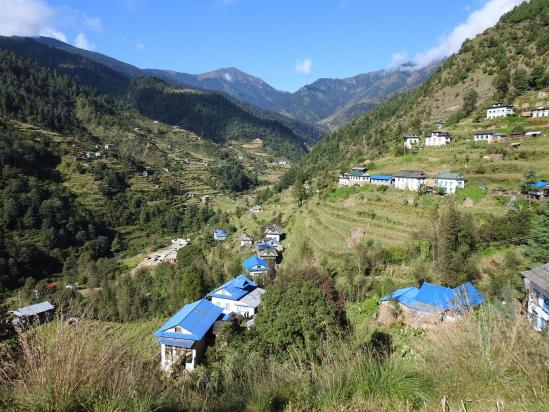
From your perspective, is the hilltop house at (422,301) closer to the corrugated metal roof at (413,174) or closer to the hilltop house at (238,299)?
the hilltop house at (238,299)

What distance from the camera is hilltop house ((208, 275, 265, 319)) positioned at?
965 inches

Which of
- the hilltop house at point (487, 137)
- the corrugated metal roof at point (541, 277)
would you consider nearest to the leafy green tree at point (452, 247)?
the corrugated metal roof at point (541, 277)

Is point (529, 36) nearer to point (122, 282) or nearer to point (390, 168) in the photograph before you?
point (390, 168)

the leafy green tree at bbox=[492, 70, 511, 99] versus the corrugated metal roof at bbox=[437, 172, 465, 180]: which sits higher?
the leafy green tree at bbox=[492, 70, 511, 99]

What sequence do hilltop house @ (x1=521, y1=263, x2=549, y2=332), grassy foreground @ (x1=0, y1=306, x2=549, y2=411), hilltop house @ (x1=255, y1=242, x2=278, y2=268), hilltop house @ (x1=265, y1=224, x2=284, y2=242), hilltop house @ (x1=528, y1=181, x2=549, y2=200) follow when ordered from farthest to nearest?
hilltop house @ (x1=265, y1=224, x2=284, y2=242) < hilltop house @ (x1=255, y1=242, x2=278, y2=268) < hilltop house @ (x1=528, y1=181, x2=549, y2=200) < hilltop house @ (x1=521, y1=263, x2=549, y2=332) < grassy foreground @ (x1=0, y1=306, x2=549, y2=411)

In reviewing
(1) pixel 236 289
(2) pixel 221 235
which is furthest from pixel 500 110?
(2) pixel 221 235

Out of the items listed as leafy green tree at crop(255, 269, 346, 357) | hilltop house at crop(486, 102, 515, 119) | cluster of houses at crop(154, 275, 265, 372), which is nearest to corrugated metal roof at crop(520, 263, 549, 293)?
leafy green tree at crop(255, 269, 346, 357)

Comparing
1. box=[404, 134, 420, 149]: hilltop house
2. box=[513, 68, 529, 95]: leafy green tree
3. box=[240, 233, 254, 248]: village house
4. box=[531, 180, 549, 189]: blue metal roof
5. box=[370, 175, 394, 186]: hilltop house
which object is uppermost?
box=[513, 68, 529, 95]: leafy green tree

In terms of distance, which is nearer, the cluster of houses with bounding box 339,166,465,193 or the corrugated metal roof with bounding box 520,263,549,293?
the corrugated metal roof with bounding box 520,263,549,293

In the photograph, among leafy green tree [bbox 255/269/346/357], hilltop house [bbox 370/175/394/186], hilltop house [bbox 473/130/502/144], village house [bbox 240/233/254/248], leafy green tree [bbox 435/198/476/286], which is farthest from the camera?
village house [bbox 240/233/254/248]

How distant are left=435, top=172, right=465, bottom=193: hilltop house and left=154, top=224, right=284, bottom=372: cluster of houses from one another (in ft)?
50.8

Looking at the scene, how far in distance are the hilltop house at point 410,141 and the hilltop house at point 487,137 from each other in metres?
7.66

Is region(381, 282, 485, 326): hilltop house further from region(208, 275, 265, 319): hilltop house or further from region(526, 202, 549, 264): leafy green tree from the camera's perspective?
region(208, 275, 265, 319): hilltop house

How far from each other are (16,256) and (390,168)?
46.9 meters
